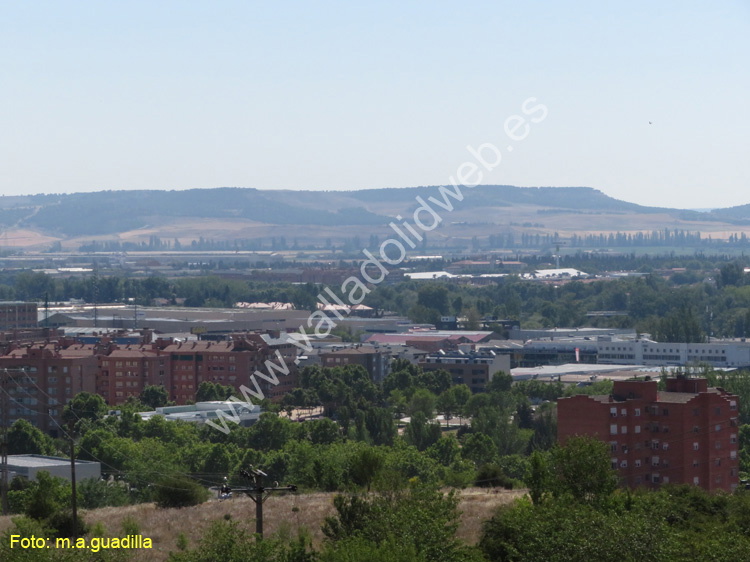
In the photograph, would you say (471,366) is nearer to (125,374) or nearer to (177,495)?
(125,374)

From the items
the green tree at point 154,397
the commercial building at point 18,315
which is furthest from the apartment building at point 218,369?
the commercial building at point 18,315

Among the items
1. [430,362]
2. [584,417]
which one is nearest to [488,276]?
[430,362]

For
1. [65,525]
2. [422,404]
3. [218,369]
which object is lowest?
[422,404]

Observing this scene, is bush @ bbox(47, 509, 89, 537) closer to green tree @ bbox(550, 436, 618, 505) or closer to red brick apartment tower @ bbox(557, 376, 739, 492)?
green tree @ bbox(550, 436, 618, 505)

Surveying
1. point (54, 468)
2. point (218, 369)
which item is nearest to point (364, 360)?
point (218, 369)

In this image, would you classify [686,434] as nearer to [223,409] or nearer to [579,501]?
[579,501]

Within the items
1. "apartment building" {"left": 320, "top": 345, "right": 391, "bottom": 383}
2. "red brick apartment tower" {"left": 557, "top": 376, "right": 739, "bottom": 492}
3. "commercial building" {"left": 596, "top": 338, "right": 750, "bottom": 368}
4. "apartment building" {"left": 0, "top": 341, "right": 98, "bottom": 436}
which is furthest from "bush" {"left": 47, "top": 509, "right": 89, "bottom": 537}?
"commercial building" {"left": 596, "top": 338, "right": 750, "bottom": 368}
